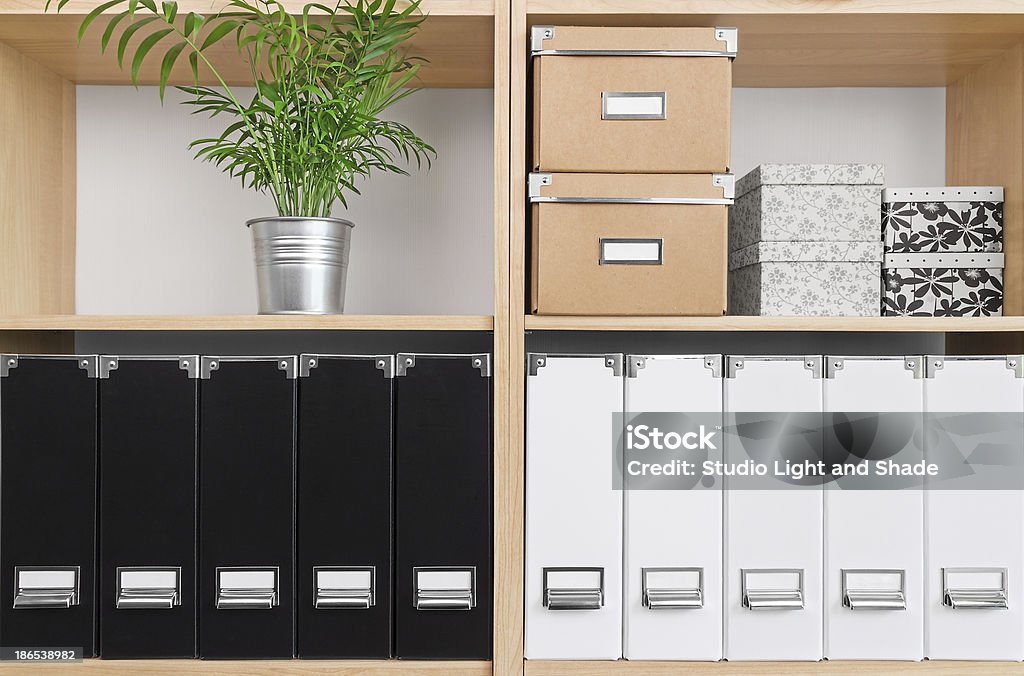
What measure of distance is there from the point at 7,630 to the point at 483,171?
97cm

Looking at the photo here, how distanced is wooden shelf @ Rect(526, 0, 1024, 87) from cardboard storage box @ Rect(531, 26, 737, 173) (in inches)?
1.4

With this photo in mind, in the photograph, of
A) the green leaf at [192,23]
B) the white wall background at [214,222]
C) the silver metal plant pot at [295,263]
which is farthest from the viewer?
the white wall background at [214,222]

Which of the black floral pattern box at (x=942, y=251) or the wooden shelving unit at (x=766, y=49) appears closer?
the wooden shelving unit at (x=766, y=49)

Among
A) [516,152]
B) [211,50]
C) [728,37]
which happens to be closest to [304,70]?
[211,50]

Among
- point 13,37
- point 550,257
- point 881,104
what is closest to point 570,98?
point 550,257

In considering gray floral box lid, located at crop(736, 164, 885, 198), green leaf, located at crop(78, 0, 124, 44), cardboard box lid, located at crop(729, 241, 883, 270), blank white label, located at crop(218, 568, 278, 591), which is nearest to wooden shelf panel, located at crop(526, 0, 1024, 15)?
gray floral box lid, located at crop(736, 164, 885, 198)

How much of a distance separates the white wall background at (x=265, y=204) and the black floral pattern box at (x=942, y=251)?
A: 9.3 inches

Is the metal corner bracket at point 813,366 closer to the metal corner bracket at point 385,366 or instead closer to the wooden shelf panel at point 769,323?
the wooden shelf panel at point 769,323

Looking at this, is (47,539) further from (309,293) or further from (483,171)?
(483,171)

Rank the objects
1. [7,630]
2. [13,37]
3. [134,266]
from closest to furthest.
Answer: [7,630] < [13,37] < [134,266]

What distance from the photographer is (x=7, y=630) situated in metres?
1.02

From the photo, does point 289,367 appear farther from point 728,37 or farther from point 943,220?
point 943,220

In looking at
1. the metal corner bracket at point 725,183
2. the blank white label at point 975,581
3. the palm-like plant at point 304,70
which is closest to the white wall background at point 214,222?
the palm-like plant at point 304,70

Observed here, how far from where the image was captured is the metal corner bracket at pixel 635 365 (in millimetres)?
1038
